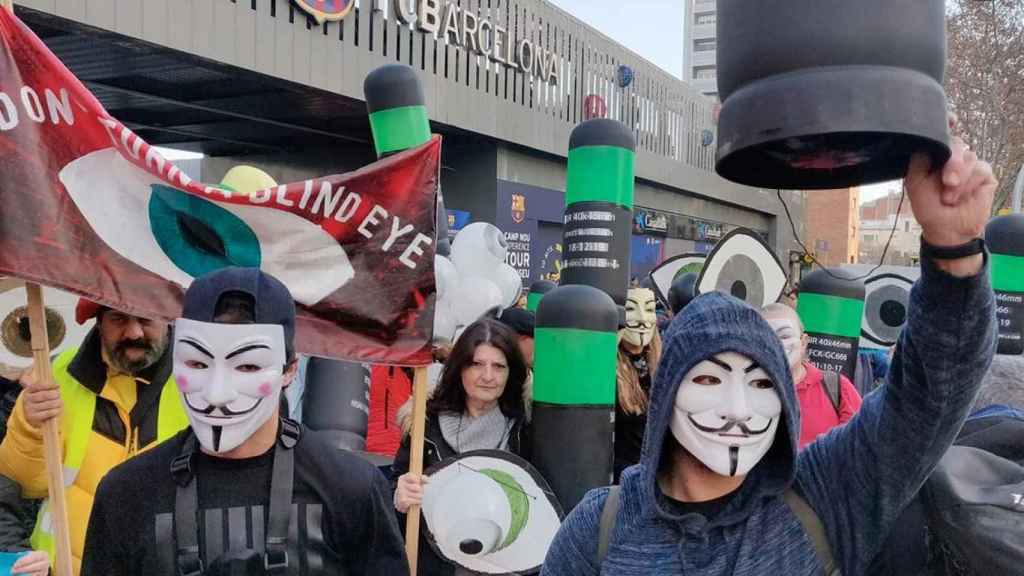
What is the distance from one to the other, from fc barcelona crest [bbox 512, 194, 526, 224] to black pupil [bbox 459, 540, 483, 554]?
683 inches

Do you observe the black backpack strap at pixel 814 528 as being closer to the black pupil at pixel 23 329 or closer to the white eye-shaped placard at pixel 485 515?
the white eye-shaped placard at pixel 485 515

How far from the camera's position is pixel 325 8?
15.0 m

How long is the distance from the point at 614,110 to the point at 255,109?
12.7 m

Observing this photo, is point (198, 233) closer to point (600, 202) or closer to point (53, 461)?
point (53, 461)

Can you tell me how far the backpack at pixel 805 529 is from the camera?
1.67 meters

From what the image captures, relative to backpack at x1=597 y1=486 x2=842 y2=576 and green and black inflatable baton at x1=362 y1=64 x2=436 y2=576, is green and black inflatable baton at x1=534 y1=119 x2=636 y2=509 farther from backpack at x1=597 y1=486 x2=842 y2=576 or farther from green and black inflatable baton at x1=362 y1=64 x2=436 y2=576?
backpack at x1=597 y1=486 x2=842 y2=576

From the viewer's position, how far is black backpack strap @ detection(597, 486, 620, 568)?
5.93ft

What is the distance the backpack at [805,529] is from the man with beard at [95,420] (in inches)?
68.3

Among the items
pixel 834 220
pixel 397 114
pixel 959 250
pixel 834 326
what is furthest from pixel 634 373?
pixel 834 220

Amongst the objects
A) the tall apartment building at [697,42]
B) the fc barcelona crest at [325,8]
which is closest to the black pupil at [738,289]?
the fc barcelona crest at [325,8]

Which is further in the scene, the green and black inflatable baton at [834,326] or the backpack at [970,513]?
the green and black inflatable baton at [834,326]

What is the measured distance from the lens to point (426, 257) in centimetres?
336

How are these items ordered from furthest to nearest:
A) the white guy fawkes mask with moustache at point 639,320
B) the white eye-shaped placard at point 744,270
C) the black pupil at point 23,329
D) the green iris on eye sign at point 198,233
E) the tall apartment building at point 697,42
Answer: the tall apartment building at point 697,42
the white guy fawkes mask with moustache at point 639,320
the white eye-shaped placard at point 744,270
the black pupil at point 23,329
the green iris on eye sign at point 198,233

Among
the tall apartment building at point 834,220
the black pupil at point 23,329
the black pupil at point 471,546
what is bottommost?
the black pupil at point 471,546
